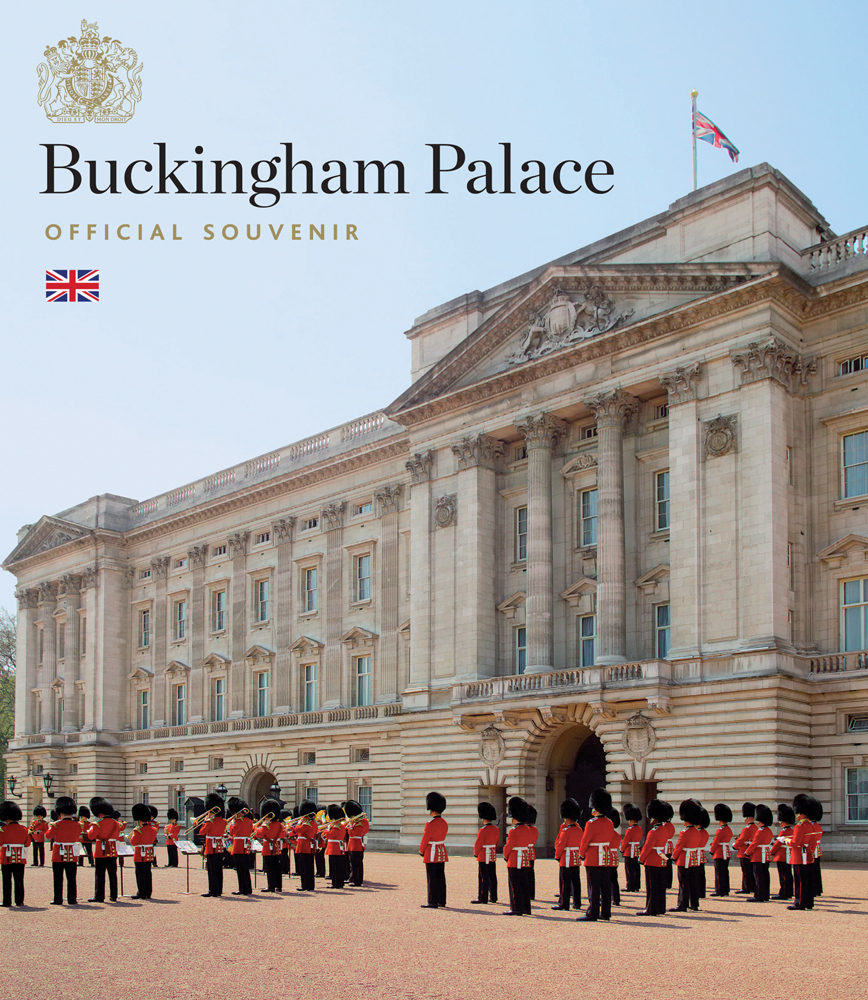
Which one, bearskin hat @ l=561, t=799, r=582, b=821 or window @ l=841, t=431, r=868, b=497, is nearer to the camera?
bearskin hat @ l=561, t=799, r=582, b=821

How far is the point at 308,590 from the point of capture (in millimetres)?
50656

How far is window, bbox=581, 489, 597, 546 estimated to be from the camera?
37531mm

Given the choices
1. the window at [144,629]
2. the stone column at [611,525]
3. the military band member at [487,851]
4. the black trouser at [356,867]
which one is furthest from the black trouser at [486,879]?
the window at [144,629]

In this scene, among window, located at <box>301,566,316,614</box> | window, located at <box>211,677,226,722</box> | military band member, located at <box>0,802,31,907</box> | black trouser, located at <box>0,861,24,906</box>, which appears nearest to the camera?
military band member, located at <box>0,802,31,907</box>

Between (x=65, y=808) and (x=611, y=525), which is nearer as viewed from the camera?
(x=65, y=808)

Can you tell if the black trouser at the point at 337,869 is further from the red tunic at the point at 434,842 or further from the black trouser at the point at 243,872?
the red tunic at the point at 434,842

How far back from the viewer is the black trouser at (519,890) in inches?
732

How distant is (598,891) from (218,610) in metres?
39.3

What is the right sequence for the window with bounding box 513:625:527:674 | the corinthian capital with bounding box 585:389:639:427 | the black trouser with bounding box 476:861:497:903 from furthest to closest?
the window with bounding box 513:625:527:674, the corinthian capital with bounding box 585:389:639:427, the black trouser with bounding box 476:861:497:903

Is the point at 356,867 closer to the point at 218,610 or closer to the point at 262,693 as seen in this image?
the point at 262,693

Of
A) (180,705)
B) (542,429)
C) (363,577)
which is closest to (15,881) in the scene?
(542,429)

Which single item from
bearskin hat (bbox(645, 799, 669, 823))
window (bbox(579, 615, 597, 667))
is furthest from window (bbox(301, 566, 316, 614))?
bearskin hat (bbox(645, 799, 669, 823))

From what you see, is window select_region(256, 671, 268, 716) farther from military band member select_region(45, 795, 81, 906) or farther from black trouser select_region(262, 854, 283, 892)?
military band member select_region(45, 795, 81, 906)

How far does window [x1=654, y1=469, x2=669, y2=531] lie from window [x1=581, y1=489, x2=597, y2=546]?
85.5 inches
